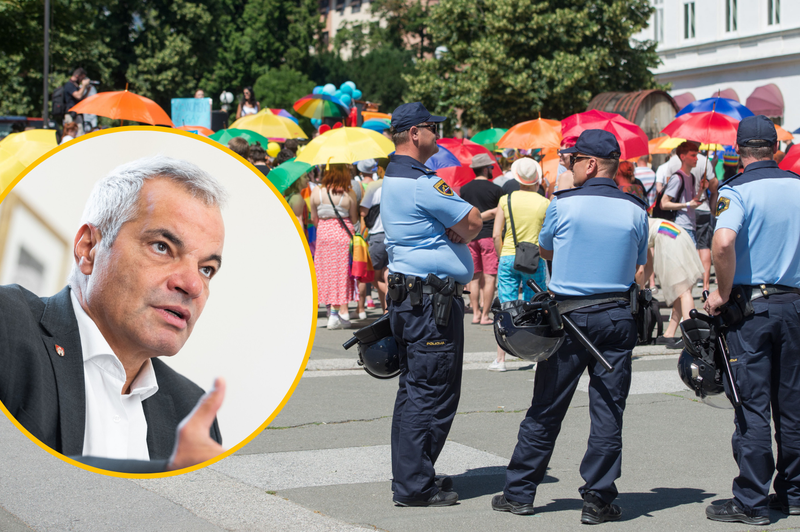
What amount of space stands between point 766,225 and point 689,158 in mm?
6866

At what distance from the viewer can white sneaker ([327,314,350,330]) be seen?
1108 centimetres

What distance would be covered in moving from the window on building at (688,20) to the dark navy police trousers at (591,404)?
124ft

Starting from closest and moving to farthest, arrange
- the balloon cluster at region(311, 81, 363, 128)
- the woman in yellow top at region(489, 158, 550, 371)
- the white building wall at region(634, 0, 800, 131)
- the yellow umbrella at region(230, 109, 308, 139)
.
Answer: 1. the woman in yellow top at region(489, 158, 550, 371)
2. the yellow umbrella at region(230, 109, 308, 139)
3. the balloon cluster at region(311, 81, 363, 128)
4. the white building wall at region(634, 0, 800, 131)

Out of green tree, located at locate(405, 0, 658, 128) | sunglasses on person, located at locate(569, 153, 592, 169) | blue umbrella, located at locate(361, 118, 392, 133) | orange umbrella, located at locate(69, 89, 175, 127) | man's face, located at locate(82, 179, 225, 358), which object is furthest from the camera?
green tree, located at locate(405, 0, 658, 128)

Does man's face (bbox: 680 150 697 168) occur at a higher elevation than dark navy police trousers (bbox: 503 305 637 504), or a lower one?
higher

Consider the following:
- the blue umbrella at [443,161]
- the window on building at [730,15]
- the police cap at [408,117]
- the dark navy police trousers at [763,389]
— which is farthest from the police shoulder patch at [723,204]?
the window on building at [730,15]

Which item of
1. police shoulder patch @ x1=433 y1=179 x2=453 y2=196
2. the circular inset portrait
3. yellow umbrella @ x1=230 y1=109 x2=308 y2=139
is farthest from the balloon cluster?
the circular inset portrait

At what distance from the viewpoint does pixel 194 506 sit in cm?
455

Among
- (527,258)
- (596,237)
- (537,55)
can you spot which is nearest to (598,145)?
(596,237)

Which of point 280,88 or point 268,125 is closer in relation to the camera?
point 268,125

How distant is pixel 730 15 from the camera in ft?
120

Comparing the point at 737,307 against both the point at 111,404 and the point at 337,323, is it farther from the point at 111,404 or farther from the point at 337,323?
the point at 337,323

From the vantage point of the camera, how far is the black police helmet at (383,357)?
4.75 m

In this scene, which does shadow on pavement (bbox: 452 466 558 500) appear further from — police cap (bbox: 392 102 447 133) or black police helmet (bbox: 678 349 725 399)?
police cap (bbox: 392 102 447 133)
